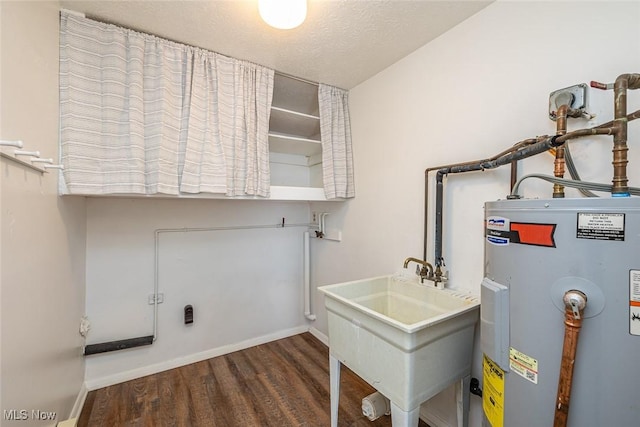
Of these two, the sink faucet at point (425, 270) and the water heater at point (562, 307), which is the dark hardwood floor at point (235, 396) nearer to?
the sink faucet at point (425, 270)

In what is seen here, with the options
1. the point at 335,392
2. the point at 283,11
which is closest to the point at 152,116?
the point at 283,11

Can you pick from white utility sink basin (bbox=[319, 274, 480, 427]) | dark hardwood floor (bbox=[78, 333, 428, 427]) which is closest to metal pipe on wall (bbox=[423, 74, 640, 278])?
white utility sink basin (bbox=[319, 274, 480, 427])

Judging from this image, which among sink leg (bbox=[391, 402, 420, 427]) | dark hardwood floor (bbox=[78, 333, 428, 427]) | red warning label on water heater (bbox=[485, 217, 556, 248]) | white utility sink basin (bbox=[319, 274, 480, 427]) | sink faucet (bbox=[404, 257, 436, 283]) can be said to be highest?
red warning label on water heater (bbox=[485, 217, 556, 248])

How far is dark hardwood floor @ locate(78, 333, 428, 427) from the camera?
5.57ft

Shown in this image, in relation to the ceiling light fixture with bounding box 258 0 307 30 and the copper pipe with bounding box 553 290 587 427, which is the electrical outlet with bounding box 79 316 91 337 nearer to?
the ceiling light fixture with bounding box 258 0 307 30

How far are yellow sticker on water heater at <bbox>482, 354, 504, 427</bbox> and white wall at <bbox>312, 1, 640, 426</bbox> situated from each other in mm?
559

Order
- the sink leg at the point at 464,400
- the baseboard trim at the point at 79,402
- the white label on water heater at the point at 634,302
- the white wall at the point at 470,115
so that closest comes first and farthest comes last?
the white label on water heater at the point at 634,302 < the white wall at the point at 470,115 < the sink leg at the point at 464,400 < the baseboard trim at the point at 79,402

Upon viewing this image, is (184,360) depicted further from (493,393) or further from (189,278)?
(493,393)

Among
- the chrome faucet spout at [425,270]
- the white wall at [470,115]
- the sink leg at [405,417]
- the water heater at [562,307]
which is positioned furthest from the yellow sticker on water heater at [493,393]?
the chrome faucet spout at [425,270]

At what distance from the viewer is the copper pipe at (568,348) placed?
657mm

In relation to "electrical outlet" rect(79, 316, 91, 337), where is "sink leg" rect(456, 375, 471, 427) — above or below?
below

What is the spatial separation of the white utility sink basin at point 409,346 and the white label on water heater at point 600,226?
65cm

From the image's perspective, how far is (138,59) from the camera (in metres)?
1.54

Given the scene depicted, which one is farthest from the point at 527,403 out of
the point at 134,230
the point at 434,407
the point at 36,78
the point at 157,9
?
the point at 134,230
